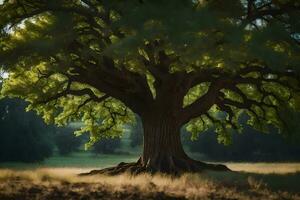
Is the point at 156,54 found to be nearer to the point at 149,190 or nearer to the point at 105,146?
the point at 149,190

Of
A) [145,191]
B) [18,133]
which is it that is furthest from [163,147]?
[18,133]

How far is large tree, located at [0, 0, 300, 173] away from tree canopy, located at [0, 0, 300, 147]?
4 cm

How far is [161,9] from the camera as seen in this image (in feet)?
45.1

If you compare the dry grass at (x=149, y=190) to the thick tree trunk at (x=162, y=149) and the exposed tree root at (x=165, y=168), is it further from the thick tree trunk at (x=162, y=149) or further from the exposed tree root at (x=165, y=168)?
the thick tree trunk at (x=162, y=149)

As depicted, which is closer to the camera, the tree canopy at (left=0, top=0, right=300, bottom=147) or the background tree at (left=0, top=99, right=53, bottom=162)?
the tree canopy at (left=0, top=0, right=300, bottom=147)

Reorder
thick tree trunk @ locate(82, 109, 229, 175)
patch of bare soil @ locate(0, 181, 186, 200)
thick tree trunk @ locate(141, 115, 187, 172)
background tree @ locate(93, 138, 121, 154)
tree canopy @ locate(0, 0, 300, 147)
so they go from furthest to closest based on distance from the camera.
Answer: background tree @ locate(93, 138, 121, 154) < thick tree trunk @ locate(141, 115, 187, 172) < thick tree trunk @ locate(82, 109, 229, 175) < tree canopy @ locate(0, 0, 300, 147) < patch of bare soil @ locate(0, 181, 186, 200)

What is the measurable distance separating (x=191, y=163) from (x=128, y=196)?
34.1 feet

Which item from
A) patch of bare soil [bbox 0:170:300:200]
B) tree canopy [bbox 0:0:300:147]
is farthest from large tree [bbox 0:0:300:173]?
patch of bare soil [bbox 0:170:300:200]

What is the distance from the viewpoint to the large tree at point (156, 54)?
1370 centimetres

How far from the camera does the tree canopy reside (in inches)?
538

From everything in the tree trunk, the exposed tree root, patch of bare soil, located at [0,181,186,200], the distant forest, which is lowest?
patch of bare soil, located at [0,181,186,200]

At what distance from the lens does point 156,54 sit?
54.9 ft

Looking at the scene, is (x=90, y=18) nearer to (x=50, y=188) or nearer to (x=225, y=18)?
(x=225, y=18)

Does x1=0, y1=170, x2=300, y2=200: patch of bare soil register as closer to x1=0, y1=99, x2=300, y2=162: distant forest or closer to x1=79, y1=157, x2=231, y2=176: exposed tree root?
x1=79, y1=157, x2=231, y2=176: exposed tree root
